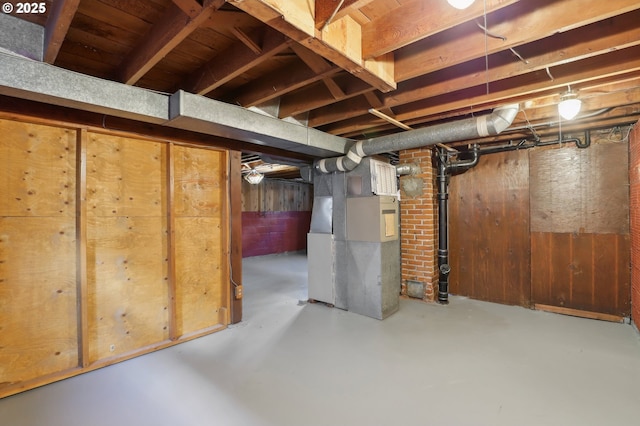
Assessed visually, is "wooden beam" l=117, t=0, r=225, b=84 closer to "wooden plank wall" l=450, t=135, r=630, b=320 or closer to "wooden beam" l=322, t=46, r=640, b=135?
"wooden beam" l=322, t=46, r=640, b=135

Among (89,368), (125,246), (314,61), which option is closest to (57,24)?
(314,61)

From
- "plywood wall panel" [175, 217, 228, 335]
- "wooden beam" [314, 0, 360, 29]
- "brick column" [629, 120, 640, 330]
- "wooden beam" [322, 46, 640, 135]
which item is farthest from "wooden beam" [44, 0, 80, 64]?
"brick column" [629, 120, 640, 330]

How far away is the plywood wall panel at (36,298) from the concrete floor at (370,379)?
7.9 inches

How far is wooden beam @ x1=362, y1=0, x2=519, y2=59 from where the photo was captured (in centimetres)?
136

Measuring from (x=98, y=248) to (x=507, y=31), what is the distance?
320 centimetres

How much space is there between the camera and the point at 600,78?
2.08m

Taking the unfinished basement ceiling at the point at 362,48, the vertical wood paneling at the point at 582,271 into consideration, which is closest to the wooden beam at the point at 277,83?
the unfinished basement ceiling at the point at 362,48

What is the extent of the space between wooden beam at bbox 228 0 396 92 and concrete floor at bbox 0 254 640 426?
2.10 meters

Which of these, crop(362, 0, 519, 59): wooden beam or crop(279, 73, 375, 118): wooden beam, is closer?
crop(362, 0, 519, 59): wooden beam

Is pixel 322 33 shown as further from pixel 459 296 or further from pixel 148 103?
pixel 459 296

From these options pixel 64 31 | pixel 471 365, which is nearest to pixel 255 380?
pixel 471 365

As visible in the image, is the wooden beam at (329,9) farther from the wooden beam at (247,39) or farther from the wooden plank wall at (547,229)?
the wooden plank wall at (547,229)

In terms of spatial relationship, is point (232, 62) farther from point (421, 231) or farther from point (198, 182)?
point (421, 231)

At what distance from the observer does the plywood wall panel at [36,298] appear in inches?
78.7
